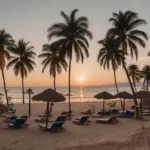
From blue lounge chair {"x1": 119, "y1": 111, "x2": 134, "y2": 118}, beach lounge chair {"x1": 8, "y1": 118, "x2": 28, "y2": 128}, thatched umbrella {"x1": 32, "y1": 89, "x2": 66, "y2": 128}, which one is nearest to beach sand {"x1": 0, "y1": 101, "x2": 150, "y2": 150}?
beach lounge chair {"x1": 8, "y1": 118, "x2": 28, "y2": 128}

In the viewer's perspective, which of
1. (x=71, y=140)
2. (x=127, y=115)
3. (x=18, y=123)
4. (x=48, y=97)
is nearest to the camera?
(x=71, y=140)

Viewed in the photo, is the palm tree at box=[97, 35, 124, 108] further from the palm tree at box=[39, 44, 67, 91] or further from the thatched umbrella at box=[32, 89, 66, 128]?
the thatched umbrella at box=[32, 89, 66, 128]

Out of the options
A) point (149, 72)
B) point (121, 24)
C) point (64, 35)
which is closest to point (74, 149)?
point (64, 35)

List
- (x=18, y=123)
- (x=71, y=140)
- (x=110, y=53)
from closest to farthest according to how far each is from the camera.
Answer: (x=71, y=140) → (x=18, y=123) → (x=110, y=53)

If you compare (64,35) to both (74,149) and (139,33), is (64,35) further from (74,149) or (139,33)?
(74,149)

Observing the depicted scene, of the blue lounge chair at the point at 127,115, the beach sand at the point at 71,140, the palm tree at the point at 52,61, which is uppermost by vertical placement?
the palm tree at the point at 52,61

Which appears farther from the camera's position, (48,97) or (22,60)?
(22,60)

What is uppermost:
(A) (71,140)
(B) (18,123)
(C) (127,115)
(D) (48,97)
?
(D) (48,97)

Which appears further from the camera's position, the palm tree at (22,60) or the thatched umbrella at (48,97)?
the palm tree at (22,60)

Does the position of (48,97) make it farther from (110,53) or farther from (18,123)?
(110,53)

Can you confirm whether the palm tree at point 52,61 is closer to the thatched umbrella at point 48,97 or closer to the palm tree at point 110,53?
the palm tree at point 110,53

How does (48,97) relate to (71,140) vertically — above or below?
above

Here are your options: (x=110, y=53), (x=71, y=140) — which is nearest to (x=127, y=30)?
(x=110, y=53)

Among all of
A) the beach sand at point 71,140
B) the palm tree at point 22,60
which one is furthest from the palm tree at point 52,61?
the beach sand at point 71,140
